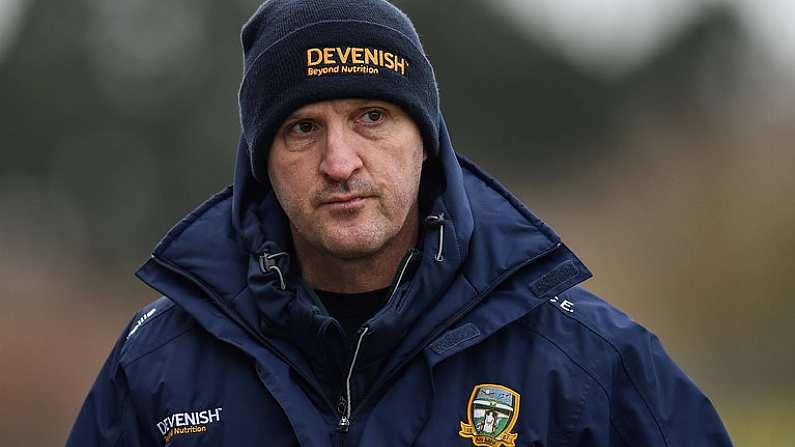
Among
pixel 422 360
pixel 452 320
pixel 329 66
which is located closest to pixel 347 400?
pixel 422 360

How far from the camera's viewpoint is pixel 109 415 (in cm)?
389

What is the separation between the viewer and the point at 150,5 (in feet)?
72.8

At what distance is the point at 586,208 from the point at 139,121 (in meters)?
8.31

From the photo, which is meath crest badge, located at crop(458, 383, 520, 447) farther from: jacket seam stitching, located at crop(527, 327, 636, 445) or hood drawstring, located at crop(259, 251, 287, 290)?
hood drawstring, located at crop(259, 251, 287, 290)

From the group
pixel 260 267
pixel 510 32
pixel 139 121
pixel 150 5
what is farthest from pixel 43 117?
pixel 260 267

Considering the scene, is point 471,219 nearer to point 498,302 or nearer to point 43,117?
point 498,302

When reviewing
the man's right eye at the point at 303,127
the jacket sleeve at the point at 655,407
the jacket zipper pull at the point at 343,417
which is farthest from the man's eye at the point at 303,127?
the jacket sleeve at the point at 655,407

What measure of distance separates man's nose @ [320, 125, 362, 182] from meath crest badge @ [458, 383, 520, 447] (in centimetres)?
70

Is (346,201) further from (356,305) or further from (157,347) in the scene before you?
(157,347)

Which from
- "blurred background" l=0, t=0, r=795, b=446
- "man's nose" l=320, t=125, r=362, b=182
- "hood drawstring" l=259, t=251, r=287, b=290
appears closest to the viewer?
"man's nose" l=320, t=125, r=362, b=182

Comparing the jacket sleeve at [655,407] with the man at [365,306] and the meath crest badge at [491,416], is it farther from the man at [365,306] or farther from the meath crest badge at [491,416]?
the meath crest badge at [491,416]

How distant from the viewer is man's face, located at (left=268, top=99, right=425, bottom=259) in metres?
3.71

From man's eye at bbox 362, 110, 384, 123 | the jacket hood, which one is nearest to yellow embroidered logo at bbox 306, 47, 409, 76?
man's eye at bbox 362, 110, 384, 123

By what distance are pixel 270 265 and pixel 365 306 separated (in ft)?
1.00
